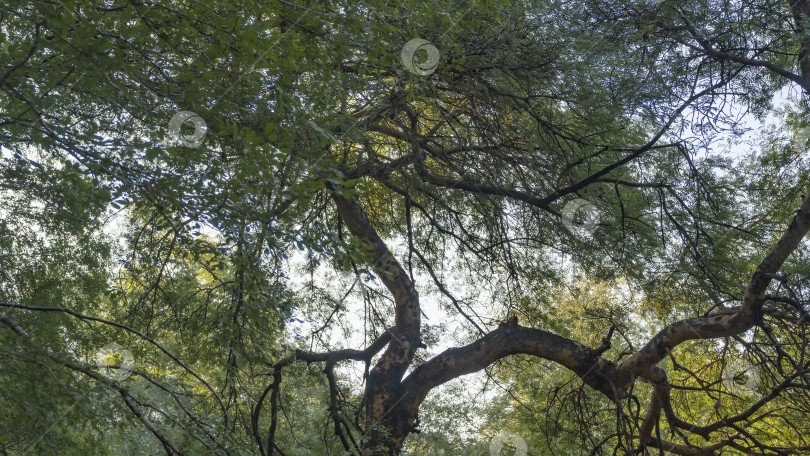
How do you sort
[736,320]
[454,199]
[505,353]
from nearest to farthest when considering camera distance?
[736,320] → [505,353] → [454,199]

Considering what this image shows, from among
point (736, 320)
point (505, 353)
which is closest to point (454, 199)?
point (505, 353)

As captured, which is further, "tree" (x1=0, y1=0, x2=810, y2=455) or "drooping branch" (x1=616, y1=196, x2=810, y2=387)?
"drooping branch" (x1=616, y1=196, x2=810, y2=387)

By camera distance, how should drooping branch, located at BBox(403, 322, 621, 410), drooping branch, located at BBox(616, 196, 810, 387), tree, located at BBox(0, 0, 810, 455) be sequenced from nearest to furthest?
tree, located at BBox(0, 0, 810, 455) < drooping branch, located at BBox(616, 196, 810, 387) < drooping branch, located at BBox(403, 322, 621, 410)

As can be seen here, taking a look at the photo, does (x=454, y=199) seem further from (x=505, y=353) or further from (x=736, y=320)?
(x=736, y=320)

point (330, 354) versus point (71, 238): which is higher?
point (71, 238)

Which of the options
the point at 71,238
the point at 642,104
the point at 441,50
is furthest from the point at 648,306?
the point at 71,238

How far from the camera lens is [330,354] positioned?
17.2 ft

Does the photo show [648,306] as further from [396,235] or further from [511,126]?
[396,235]

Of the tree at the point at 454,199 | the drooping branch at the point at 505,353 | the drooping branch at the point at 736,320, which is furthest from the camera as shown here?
the drooping branch at the point at 505,353

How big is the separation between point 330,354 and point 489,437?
17.4 ft

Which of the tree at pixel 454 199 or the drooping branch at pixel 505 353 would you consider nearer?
the tree at pixel 454 199

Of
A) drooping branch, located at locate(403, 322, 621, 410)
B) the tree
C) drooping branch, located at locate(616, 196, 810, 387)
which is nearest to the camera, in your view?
the tree

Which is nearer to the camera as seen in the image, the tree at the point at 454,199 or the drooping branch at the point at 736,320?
the tree at the point at 454,199

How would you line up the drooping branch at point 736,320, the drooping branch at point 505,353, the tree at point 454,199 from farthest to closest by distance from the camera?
the drooping branch at point 505,353 → the drooping branch at point 736,320 → the tree at point 454,199
